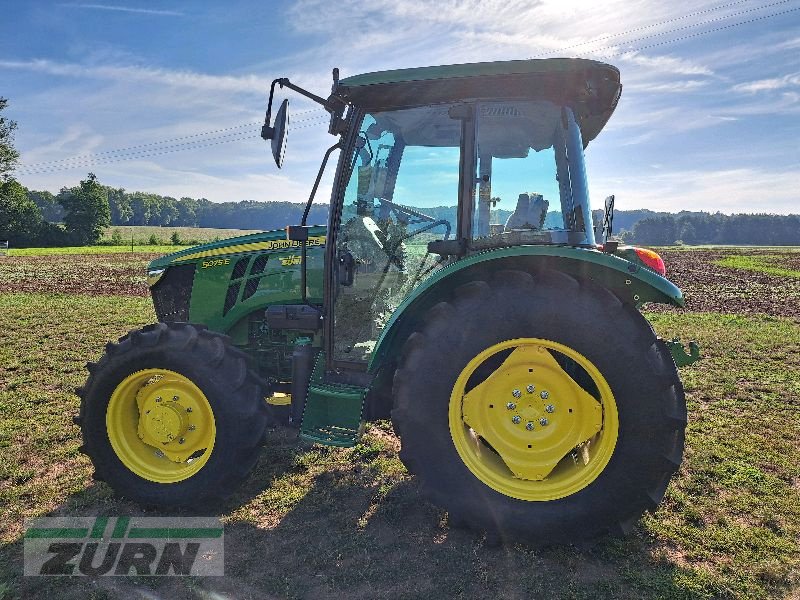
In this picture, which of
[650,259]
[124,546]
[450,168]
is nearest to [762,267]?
[650,259]

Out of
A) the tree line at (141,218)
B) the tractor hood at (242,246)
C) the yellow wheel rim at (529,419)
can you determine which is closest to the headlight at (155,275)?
the tractor hood at (242,246)

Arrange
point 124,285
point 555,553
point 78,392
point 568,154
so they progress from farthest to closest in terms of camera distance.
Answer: point 124,285 < point 78,392 < point 568,154 < point 555,553

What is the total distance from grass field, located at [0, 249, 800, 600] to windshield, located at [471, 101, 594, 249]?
5.80 ft

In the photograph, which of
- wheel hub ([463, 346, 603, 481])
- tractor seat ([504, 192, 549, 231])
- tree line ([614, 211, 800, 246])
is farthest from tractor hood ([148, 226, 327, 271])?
tree line ([614, 211, 800, 246])

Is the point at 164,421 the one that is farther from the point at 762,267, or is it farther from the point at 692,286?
the point at 762,267

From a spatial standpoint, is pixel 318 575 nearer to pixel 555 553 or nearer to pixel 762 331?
pixel 555 553

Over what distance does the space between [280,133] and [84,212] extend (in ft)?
226

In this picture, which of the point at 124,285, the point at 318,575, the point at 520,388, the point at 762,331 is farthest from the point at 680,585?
the point at 124,285

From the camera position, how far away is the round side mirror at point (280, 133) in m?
3.24

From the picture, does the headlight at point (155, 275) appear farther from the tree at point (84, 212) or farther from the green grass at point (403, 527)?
the tree at point (84, 212)

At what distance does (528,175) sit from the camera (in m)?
3.47

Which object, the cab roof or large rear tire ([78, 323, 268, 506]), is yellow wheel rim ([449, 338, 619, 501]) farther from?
the cab roof

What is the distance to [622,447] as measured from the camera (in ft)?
9.46

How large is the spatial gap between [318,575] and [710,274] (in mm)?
24762
